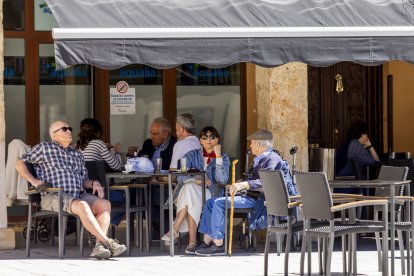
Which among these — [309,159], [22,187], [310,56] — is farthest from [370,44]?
[22,187]

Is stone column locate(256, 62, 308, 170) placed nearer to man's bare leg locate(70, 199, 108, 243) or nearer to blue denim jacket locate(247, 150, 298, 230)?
blue denim jacket locate(247, 150, 298, 230)

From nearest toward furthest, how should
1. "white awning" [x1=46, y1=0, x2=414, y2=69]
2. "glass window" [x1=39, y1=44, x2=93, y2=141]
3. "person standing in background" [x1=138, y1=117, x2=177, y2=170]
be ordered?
1. "white awning" [x1=46, y1=0, x2=414, y2=69]
2. "person standing in background" [x1=138, y1=117, x2=177, y2=170]
3. "glass window" [x1=39, y1=44, x2=93, y2=141]

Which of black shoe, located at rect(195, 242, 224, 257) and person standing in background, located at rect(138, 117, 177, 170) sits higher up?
person standing in background, located at rect(138, 117, 177, 170)

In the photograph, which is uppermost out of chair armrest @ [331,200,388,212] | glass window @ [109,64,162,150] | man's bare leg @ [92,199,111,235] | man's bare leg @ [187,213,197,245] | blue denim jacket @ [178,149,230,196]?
glass window @ [109,64,162,150]

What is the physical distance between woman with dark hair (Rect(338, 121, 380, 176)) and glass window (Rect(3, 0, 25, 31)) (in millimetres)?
4391

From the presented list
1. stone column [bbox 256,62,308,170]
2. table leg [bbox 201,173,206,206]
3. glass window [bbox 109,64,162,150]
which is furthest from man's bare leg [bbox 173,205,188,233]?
glass window [bbox 109,64,162,150]

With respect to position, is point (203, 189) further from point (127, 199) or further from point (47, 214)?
point (47, 214)

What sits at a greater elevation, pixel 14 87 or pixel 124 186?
pixel 14 87

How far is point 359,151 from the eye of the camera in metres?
15.9

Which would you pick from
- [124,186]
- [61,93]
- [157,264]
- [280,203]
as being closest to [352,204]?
[280,203]

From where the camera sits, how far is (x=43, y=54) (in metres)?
16.8

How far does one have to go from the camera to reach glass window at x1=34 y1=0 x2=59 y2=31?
54.6ft

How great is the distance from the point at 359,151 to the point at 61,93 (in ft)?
12.9

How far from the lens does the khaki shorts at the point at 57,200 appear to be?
13430 mm
